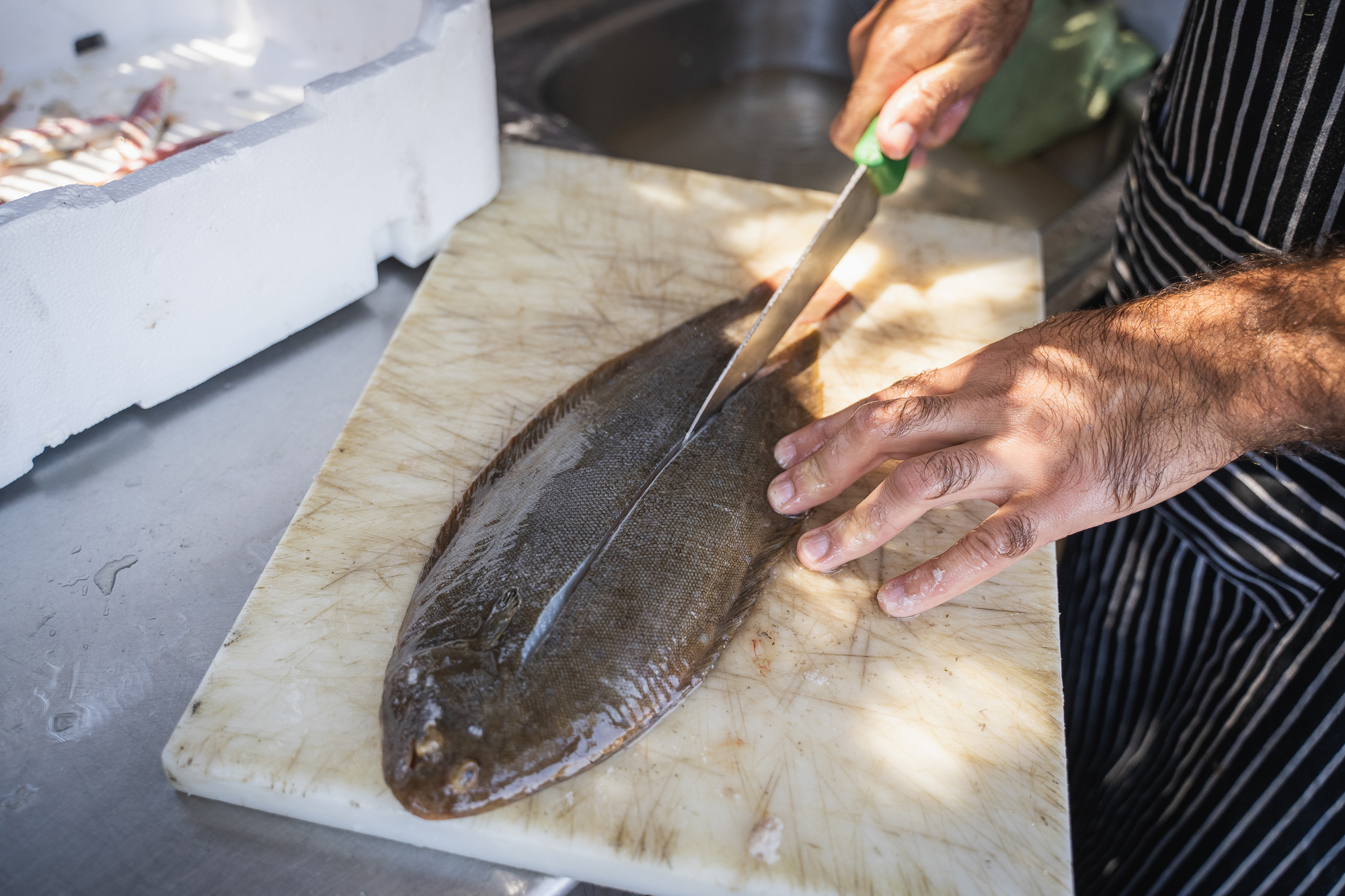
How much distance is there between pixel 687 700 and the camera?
1.39 m

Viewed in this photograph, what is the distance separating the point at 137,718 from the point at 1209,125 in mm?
2299

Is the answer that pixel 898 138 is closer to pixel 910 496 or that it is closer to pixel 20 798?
pixel 910 496

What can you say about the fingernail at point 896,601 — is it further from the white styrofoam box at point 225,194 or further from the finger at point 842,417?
the white styrofoam box at point 225,194

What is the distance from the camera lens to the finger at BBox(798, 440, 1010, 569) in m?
1.42

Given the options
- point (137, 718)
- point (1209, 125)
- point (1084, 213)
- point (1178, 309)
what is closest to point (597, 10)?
point (1084, 213)

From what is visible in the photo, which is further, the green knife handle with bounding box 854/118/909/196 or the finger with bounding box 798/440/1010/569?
the green knife handle with bounding box 854/118/909/196

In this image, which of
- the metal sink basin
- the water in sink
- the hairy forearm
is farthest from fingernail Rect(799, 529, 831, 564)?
the water in sink

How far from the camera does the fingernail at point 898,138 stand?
1.97 metres

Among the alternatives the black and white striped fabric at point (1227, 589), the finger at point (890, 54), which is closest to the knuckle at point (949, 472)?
the black and white striped fabric at point (1227, 589)

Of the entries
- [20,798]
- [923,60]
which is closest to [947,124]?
[923,60]

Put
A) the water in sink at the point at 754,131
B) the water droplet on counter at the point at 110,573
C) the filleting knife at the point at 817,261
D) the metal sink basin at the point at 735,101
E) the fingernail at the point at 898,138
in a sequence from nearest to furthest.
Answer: the water droplet on counter at the point at 110,573, the filleting knife at the point at 817,261, the fingernail at the point at 898,138, the metal sink basin at the point at 735,101, the water in sink at the point at 754,131

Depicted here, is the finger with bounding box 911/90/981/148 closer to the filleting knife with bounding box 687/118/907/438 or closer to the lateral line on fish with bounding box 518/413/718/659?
the filleting knife with bounding box 687/118/907/438

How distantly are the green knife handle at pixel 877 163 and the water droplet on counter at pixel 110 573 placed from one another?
67.6 inches

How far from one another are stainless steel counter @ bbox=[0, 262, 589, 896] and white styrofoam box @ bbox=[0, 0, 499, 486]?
9 cm
